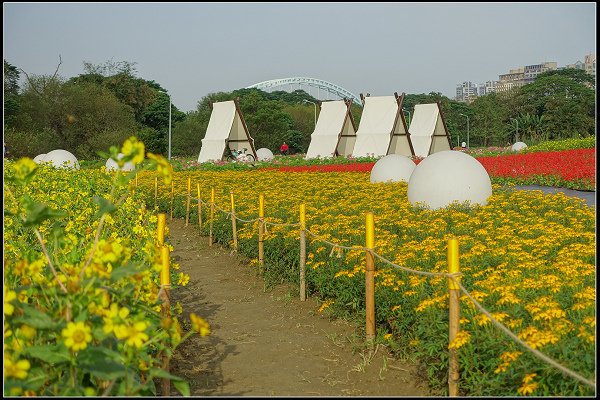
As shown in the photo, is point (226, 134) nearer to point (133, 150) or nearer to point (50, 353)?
point (133, 150)

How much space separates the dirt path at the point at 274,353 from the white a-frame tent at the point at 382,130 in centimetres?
2440

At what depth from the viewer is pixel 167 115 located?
56.2 metres

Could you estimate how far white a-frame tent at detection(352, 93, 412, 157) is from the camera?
32.7 metres

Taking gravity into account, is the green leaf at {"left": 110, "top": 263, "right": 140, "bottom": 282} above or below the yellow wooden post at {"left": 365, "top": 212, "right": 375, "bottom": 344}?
above

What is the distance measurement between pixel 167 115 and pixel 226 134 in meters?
25.6

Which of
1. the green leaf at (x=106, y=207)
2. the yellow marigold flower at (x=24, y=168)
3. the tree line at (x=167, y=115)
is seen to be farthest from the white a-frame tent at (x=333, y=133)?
the green leaf at (x=106, y=207)

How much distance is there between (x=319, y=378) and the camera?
5.46 meters

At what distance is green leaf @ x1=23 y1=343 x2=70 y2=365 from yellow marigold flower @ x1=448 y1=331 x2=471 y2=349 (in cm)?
240

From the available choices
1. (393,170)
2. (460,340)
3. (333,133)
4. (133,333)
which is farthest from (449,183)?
(333,133)

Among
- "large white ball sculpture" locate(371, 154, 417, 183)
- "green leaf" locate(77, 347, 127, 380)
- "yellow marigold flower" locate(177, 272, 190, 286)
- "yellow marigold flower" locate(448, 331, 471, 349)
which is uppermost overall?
"large white ball sculpture" locate(371, 154, 417, 183)

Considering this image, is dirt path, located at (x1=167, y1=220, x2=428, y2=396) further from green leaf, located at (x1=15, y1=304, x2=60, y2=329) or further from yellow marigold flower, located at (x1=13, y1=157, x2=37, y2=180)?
yellow marigold flower, located at (x1=13, y1=157, x2=37, y2=180)

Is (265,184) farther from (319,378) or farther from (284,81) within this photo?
(284,81)

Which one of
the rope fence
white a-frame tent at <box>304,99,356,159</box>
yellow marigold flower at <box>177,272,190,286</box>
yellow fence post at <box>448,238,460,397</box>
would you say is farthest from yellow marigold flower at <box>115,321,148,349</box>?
white a-frame tent at <box>304,99,356,159</box>

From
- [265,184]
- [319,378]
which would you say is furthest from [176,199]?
[319,378]
